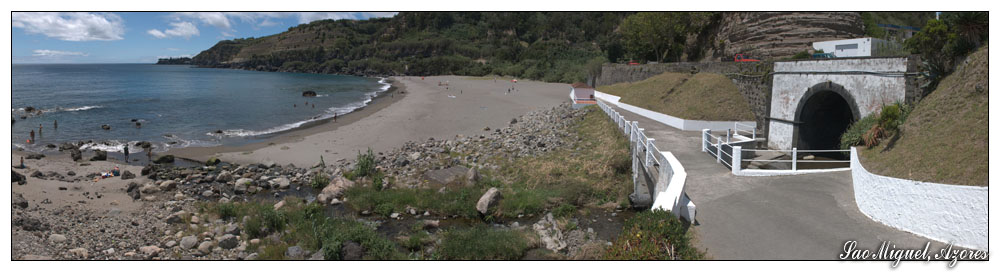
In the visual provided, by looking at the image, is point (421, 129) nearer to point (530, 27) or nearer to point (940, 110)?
point (940, 110)

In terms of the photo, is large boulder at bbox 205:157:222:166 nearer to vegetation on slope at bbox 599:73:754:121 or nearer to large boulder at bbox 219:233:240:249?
large boulder at bbox 219:233:240:249

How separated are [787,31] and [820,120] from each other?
Result: 1823cm

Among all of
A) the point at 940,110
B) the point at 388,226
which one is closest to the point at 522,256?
the point at 388,226

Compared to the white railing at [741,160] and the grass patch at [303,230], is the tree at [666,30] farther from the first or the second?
the grass patch at [303,230]

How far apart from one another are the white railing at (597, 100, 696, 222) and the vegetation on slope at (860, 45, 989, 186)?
11.8 ft

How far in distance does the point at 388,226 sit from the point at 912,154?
35.2 ft

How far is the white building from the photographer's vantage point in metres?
19.7

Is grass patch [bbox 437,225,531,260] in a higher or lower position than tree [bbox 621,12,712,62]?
lower

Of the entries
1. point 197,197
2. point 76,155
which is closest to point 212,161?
point 197,197

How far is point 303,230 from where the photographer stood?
38.2ft

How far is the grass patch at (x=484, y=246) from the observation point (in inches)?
384

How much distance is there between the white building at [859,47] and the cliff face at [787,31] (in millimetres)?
5400

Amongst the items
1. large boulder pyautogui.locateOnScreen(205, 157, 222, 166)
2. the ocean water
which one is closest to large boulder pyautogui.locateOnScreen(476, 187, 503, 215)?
large boulder pyautogui.locateOnScreen(205, 157, 222, 166)

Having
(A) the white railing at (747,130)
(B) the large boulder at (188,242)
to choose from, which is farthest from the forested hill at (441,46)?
(B) the large boulder at (188,242)
